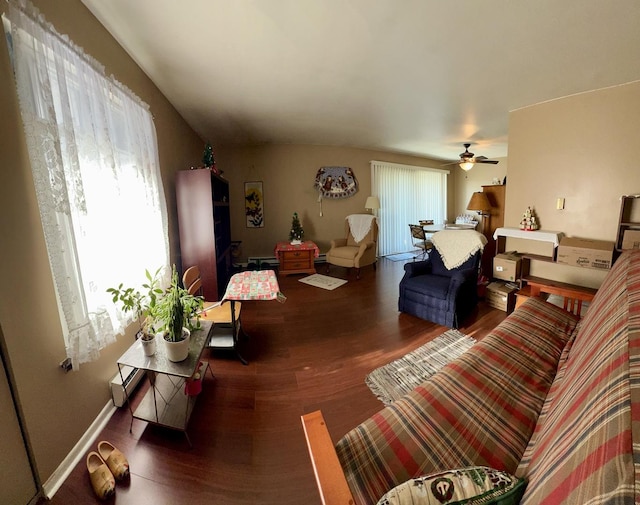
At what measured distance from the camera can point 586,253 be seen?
8.59 ft

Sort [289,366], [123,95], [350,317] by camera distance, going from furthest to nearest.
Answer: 1. [350,317]
2. [289,366]
3. [123,95]

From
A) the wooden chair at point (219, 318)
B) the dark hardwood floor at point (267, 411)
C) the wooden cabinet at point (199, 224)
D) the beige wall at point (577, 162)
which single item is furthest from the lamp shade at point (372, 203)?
the wooden chair at point (219, 318)

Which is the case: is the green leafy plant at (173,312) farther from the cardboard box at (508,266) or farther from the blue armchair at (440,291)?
the cardboard box at (508,266)

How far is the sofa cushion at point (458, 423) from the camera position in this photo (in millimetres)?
879

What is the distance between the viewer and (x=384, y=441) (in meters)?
0.95

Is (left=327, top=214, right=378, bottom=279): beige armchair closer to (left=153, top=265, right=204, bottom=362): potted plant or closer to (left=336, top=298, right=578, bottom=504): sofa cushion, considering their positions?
(left=336, top=298, right=578, bottom=504): sofa cushion

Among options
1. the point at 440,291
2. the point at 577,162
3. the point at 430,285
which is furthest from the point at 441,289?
the point at 577,162

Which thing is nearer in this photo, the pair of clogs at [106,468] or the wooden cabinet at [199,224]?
the pair of clogs at [106,468]

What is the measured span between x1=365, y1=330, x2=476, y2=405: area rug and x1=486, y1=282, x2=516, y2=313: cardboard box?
0.90 meters

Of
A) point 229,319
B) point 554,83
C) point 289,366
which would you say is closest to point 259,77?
point 229,319

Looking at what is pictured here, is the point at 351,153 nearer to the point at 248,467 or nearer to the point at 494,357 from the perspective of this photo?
the point at 494,357

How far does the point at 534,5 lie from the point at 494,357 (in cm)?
200

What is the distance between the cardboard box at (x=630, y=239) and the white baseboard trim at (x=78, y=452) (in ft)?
14.4

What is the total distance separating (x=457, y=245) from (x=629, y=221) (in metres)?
1.49
